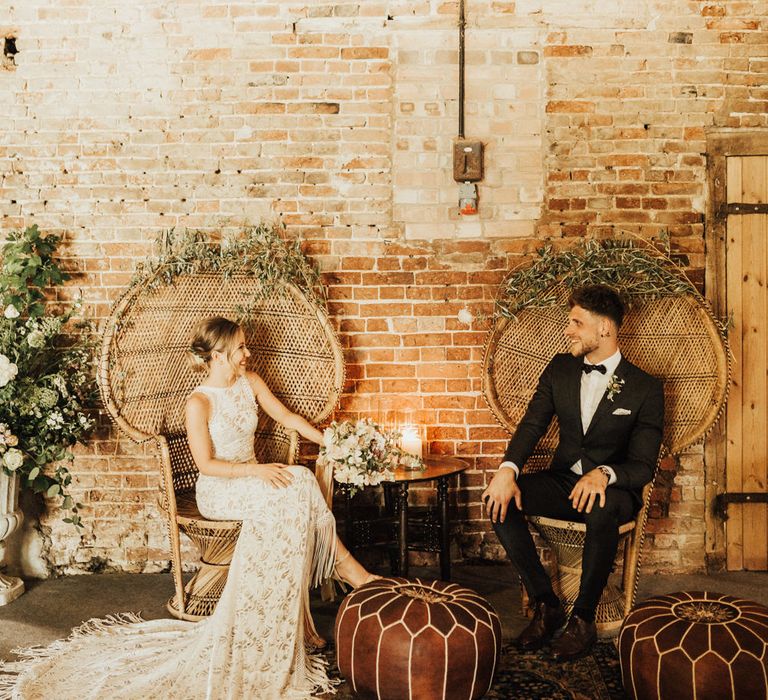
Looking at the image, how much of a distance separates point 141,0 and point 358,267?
71.1 inches

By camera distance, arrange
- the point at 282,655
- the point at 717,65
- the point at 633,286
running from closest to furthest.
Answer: the point at 282,655 → the point at 633,286 → the point at 717,65

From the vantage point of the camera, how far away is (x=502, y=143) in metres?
3.67

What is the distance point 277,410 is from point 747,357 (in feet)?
8.18

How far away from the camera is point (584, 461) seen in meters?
3.11

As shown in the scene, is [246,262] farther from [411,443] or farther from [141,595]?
[141,595]

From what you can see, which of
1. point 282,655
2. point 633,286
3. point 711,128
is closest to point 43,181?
point 282,655

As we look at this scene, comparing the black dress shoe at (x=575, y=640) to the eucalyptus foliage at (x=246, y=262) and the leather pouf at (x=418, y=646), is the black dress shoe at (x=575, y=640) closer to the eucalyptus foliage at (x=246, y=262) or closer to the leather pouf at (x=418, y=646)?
the leather pouf at (x=418, y=646)

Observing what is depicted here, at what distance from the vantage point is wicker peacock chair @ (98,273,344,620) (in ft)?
11.2

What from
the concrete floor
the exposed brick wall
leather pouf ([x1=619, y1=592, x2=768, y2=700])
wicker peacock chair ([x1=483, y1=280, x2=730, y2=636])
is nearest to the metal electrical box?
the exposed brick wall

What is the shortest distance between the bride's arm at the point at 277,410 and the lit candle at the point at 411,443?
42 cm

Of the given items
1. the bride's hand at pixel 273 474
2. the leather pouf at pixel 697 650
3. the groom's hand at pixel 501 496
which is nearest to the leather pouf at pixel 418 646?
the leather pouf at pixel 697 650

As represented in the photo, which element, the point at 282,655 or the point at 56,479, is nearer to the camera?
the point at 282,655

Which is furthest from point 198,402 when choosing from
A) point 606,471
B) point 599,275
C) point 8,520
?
point 599,275

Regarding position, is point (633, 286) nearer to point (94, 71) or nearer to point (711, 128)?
point (711, 128)
